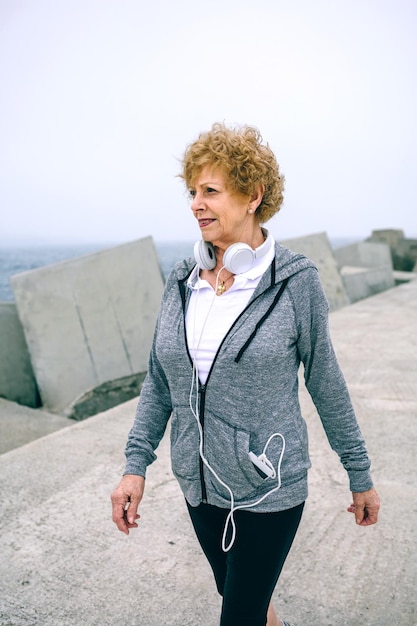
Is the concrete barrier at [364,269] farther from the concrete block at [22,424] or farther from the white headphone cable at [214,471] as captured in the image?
the white headphone cable at [214,471]

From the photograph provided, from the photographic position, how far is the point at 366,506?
187cm

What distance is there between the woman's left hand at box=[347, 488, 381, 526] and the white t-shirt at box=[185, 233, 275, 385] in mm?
643

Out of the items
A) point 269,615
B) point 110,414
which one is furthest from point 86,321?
point 269,615

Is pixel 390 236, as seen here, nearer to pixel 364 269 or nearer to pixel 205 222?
pixel 364 269

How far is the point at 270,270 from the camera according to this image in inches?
70.9

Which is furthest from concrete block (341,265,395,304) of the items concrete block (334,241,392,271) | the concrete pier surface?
the concrete pier surface

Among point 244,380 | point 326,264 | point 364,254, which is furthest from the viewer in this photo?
point 364,254

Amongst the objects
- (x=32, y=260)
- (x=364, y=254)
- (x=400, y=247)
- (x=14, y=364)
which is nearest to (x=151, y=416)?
(x=14, y=364)

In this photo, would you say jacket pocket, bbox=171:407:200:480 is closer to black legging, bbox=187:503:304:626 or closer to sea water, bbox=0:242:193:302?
black legging, bbox=187:503:304:626

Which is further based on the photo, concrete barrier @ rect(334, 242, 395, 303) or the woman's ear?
concrete barrier @ rect(334, 242, 395, 303)

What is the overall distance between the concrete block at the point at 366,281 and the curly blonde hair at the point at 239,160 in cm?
1089

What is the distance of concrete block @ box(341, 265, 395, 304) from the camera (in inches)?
500

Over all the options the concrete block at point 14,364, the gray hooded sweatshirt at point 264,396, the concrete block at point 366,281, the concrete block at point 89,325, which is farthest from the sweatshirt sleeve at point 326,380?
the concrete block at point 366,281

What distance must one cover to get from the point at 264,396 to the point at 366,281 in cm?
1197
